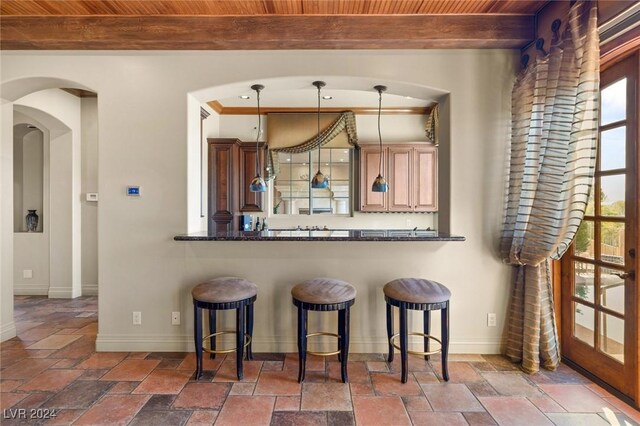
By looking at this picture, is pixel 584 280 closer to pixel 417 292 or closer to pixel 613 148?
pixel 613 148

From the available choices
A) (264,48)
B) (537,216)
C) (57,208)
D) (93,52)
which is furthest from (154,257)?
(537,216)

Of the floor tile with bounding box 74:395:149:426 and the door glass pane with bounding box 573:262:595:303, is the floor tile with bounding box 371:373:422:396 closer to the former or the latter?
the door glass pane with bounding box 573:262:595:303

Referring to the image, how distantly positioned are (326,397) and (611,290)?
2.18 metres

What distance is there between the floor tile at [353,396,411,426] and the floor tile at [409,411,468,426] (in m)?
0.05

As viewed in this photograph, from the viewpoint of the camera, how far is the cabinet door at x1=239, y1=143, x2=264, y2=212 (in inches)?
192

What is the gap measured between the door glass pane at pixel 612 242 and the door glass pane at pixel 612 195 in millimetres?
88

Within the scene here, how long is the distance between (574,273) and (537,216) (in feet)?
2.17

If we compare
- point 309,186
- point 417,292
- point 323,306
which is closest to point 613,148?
point 417,292

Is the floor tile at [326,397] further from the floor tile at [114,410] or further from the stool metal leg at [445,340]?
the floor tile at [114,410]

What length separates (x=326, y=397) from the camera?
213 cm

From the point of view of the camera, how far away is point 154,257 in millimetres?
2787

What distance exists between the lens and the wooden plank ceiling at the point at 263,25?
2494 millimetres

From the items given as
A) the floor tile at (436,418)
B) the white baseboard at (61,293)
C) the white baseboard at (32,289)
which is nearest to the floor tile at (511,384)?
the floor tile at (436,418)

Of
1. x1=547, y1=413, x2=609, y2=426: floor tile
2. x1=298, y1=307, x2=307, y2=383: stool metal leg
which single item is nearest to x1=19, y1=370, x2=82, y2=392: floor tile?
x1=298, y1=307, x2=307, y2=383: stool metal leg
